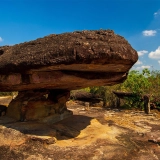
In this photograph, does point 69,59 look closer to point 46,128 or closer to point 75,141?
point 75,141

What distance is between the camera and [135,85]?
53.3ft

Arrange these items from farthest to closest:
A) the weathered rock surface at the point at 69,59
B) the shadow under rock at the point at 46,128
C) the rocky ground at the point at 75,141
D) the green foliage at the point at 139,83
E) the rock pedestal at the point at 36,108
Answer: the green foliage at the point at 139,83, the rock pedestal at the point at 36,108, the shadow under rock at the point at 46,128, the rocky ground at the point at 75,141, the weathered rock surface at the point at 69,59

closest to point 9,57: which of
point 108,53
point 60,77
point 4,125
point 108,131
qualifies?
point 60,77

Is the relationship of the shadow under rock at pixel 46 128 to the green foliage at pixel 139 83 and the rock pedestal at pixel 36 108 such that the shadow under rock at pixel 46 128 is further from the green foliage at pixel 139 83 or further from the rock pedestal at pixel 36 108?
the green foliage at pixel 139 83

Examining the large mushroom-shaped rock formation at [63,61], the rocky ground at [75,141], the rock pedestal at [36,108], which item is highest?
the large mushroom-shaped rock formation at [63,61]

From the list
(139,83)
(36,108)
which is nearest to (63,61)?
(36,108)

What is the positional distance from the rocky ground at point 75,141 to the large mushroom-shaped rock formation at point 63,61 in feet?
3.54

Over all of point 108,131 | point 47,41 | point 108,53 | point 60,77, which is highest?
point 47,41

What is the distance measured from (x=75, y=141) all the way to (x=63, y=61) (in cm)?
303

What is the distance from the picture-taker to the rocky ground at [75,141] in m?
5.38

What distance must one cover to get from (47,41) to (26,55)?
0.84 metres

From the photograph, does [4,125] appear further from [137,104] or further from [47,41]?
[137,104]

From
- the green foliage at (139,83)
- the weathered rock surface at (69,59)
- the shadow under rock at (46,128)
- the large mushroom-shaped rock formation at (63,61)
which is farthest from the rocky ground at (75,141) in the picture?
the green foliage at (139,83)

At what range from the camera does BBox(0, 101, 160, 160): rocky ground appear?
538 centimetres
